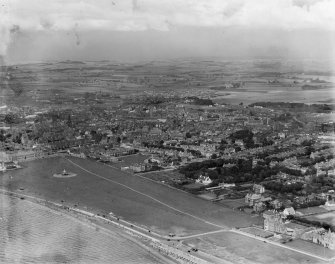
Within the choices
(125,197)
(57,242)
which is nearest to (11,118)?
(125,197)

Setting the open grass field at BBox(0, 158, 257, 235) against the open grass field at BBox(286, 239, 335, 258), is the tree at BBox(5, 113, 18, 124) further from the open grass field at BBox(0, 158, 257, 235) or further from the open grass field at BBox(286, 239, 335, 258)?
the open grass field at BBox(286, 239, 335, 258)

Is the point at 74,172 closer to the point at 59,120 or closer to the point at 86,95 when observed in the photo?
the point at 59,120

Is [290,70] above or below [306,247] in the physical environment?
above

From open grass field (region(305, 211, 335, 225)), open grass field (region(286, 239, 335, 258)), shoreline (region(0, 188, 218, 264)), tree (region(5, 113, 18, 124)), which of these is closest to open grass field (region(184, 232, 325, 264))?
open grass field (region(286, 239, 335, 258))

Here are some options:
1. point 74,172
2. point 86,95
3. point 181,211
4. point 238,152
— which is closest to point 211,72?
point 86,95

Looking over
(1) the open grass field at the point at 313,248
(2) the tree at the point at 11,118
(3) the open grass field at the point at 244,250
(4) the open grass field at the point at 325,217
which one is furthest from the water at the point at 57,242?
(2) the tree at the point at 11,118

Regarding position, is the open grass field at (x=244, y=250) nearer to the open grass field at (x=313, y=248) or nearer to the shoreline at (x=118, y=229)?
the open grass field at (x=313, y=248)

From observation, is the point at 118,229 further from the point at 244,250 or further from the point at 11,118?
the point at 11,118
